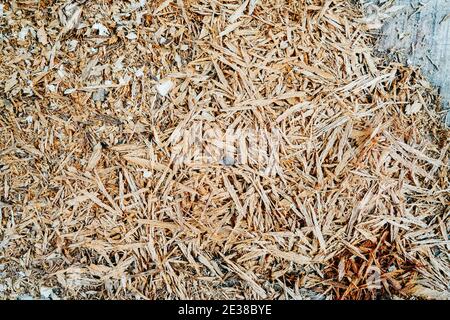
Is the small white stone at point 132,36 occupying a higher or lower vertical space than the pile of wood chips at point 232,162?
higher

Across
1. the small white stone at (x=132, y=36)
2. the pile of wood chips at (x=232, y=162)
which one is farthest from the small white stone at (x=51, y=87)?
the small white stone at (x=132, y=36)

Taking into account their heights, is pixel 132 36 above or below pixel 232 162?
above

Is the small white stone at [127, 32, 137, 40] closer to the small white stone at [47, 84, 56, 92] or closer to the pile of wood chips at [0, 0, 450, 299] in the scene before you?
the pile of wood chips at [0, 0, 450, 299]

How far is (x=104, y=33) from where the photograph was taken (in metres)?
1.37

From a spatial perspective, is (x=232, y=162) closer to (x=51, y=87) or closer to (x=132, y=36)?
(x=132, y=36)

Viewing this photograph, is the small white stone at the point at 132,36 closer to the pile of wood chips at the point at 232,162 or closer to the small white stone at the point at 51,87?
the pile of wood chips at the point at 232,162

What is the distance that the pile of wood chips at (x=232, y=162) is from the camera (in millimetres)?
1342

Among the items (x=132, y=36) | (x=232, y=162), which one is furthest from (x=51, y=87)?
(x=232, y=162)

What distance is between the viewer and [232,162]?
1.34 m

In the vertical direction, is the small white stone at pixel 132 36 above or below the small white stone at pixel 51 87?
above
